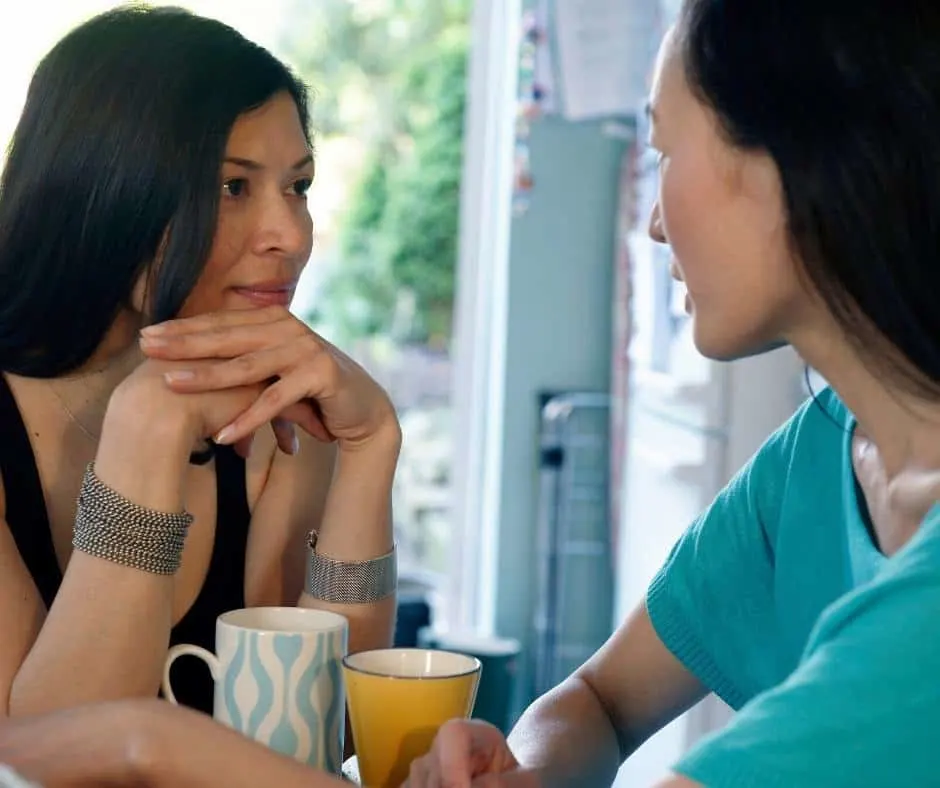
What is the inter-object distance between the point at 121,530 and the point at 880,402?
1.75ft

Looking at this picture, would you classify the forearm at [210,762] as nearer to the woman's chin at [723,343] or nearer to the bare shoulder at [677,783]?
the bare shoulder at [677,783]

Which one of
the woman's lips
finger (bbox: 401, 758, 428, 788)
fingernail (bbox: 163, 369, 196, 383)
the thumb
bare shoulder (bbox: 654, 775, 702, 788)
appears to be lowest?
finger (bbox: 401, 758, 428, 788)

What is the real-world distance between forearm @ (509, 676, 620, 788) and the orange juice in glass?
13 centimetres

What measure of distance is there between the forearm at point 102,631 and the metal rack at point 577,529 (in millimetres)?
2343

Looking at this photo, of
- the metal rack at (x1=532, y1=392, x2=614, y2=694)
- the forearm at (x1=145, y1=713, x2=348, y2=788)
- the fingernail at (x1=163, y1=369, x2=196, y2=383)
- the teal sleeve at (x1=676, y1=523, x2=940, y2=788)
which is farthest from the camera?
the metal rack at (x1=532, y1=392, x2=614, y2=694)

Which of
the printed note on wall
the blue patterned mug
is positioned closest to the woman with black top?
the blue patterned mug

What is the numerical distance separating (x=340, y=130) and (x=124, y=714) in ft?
14.5

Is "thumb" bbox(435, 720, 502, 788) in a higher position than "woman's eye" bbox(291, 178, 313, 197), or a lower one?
lower

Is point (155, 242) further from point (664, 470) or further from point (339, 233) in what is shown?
point (339, 233)

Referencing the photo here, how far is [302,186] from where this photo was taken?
1.30m

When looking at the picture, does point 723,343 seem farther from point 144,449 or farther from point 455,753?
point 144,449

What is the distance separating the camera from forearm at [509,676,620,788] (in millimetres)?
928

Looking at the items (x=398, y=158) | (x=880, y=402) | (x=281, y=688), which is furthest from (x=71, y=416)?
(x=398, y=158)

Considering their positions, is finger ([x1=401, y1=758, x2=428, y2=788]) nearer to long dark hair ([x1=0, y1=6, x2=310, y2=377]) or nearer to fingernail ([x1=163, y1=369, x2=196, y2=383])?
fingernail ([x1=163, y1=369, x2=196, y2=383])
